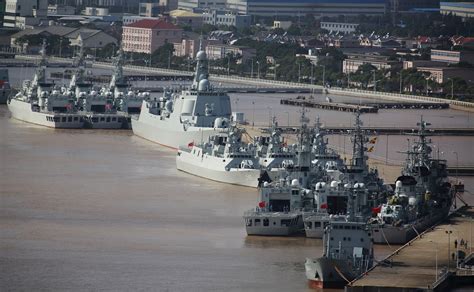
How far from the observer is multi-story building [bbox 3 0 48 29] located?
305 ft

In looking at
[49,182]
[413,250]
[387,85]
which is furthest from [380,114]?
[413,250]

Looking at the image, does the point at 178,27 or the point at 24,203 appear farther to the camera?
the point at 178,27

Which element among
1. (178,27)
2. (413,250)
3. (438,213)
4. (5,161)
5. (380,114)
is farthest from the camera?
(178,27)

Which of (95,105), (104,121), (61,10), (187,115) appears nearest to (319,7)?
(61,10)

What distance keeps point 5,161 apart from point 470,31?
50.8m

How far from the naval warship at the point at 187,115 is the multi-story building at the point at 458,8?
4833cm

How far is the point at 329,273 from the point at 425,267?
1.49 meters

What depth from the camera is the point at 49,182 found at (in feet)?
131

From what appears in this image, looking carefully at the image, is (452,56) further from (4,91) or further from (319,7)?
(319,7)

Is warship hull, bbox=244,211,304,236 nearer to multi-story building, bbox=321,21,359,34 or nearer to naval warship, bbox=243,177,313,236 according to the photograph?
naval warship, bbox=243,177,313,236

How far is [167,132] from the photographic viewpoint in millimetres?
49812

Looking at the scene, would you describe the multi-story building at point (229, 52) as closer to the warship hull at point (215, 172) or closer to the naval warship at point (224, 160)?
the warship hull at point (215, 172)

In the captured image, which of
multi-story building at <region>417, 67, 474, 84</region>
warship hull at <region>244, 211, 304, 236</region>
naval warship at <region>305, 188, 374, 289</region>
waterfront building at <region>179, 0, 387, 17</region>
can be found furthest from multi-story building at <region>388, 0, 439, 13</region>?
naval warship at <region>305, 188, 374, 289</region>

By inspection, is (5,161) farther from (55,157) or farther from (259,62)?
(259,62)
